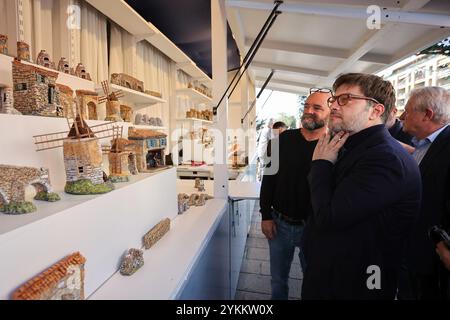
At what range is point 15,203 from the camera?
615 millimetres

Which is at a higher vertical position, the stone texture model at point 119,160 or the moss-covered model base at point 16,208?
the stone texture model at point 119,160

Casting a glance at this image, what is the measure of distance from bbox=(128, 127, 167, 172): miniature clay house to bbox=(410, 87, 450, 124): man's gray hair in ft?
4.55

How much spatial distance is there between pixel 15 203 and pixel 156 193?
22.0 inches

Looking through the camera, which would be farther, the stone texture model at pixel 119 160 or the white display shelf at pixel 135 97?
the white display shelf at pixel 135 97

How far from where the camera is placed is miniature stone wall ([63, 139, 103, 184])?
798mm

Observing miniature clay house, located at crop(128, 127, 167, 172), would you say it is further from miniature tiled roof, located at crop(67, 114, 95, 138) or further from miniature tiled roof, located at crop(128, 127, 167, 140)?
miniature tiled roof, located at crop(67, 114, 95, 138)

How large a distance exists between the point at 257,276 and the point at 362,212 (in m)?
1.84

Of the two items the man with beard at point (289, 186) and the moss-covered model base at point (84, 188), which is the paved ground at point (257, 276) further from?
the moss-covered model base at point (84, 188)

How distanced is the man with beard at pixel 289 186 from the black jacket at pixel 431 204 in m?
0.51

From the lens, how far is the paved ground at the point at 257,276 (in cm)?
215

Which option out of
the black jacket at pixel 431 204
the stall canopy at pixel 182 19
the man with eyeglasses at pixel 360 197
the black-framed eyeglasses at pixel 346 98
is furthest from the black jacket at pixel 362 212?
the stall canopy at pixel 182 19

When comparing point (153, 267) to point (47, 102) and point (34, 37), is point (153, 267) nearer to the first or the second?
point (47, 102)

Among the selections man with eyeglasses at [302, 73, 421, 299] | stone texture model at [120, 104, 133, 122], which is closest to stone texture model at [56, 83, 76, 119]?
stone texture model at [120, 104, 133, 122]
